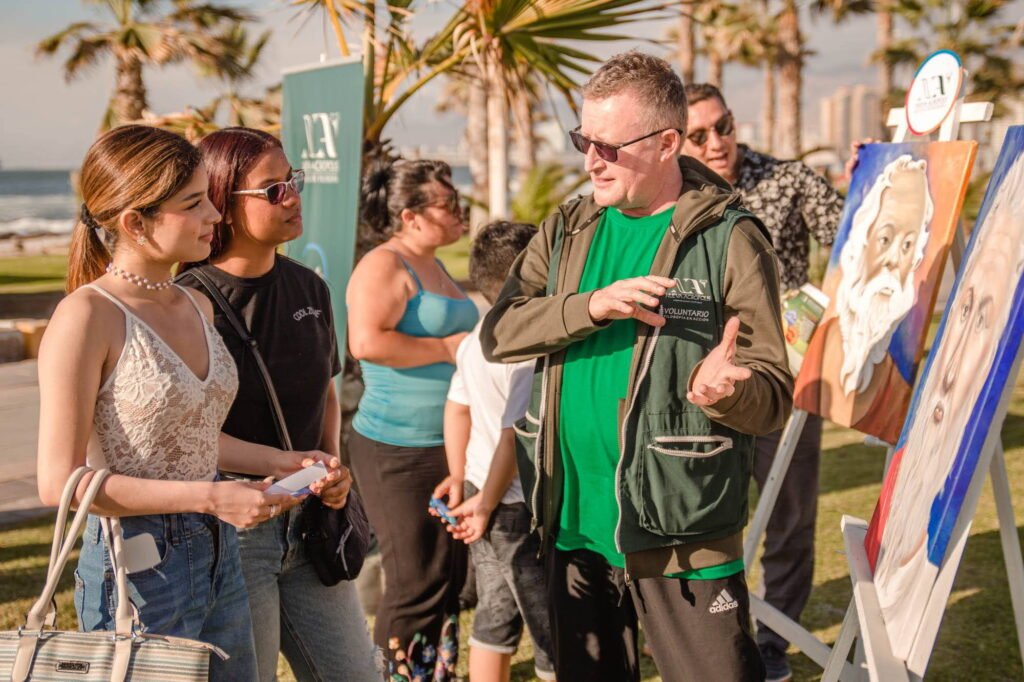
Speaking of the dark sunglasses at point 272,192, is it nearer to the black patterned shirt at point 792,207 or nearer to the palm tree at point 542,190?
the black patterned shirt at point 792,207

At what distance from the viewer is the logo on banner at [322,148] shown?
4.65 metres

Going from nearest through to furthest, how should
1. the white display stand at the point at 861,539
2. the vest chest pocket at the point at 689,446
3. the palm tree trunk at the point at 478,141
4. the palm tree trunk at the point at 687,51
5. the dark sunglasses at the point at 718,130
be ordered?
the vest chest pocket at the point at 689,446, the white display stand at the point at 861,539, the dark sunglasses at the point at 718,130, the palm tree trunk at the point at 478,141, the palm tree trunk at the point at 687,51

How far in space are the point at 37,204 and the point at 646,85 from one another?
315 feet

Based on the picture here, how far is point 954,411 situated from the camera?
2.00 meters

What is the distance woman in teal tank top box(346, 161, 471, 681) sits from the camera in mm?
3512

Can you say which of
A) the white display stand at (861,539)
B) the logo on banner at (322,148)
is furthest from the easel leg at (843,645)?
the logo on banner at (322,148)

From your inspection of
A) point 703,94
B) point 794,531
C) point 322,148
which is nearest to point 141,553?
point 794,531

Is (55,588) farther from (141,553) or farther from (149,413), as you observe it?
(149,413)

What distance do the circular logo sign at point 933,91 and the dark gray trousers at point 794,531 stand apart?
118 cm

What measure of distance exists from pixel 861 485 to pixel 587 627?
4.65 m

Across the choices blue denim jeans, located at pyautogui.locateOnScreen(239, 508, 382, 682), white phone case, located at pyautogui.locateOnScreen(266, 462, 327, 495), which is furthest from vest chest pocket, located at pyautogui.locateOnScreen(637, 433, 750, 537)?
blue denim jeans, located at pyautogui.locateOnScreen(239, 508, 382, 682)

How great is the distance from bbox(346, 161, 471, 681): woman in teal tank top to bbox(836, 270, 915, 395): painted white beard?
129 cm

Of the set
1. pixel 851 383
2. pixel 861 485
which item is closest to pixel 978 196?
pixel 861 485

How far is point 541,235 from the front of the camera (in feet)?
8.65
